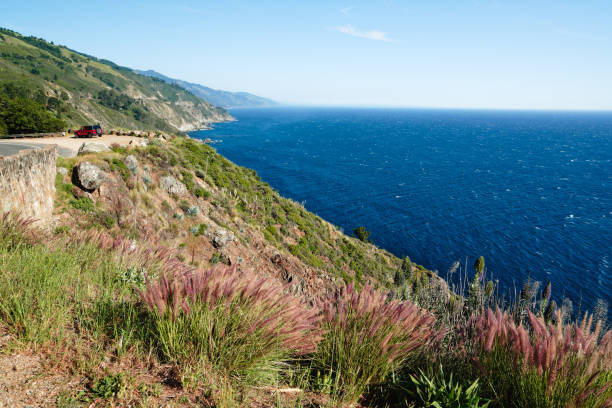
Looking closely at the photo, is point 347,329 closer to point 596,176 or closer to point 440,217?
point 440,217

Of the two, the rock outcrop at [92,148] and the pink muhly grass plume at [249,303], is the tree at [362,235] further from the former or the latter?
the pink muhly grass plume at [249,303]

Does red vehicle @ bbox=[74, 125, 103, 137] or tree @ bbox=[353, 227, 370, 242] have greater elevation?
red vehicle @ bbox=[74, 125, 103, 137]

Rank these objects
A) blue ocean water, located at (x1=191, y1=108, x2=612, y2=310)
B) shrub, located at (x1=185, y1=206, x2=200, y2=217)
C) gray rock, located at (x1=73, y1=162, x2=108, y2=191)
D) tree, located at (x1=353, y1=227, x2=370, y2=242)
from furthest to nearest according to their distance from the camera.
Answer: tree, located at (x1=353, y1=227, x2=370, y2=242)
blue ocean water, located at (x1=191, y1=108, x2=612, y2=310)
shrub, located at (x1=185, y1=206, x2=200, y2=217)
gray rock, located at (x1=73, y1=162, x2=108, y2=191)

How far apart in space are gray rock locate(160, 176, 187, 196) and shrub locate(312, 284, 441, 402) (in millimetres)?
19116

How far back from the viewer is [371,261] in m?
34.9

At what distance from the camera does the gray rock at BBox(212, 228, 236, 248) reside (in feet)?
63.3

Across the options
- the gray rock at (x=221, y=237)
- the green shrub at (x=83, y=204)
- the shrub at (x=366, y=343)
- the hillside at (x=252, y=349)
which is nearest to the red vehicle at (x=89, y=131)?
the green shrub at (x=83, y=204)

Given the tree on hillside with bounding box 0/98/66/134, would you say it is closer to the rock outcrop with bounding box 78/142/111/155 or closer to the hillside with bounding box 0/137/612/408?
the rock outcrop with bounding box 78/142/111/155

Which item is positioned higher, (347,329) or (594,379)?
(594,379)

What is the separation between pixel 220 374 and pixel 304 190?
6830 centimetres

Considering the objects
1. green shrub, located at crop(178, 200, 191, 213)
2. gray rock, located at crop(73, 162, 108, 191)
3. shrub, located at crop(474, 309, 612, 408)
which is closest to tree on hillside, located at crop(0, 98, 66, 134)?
green shrub, located at crop(178, 200, 191, 213)

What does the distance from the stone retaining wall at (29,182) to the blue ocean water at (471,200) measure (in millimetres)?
29581

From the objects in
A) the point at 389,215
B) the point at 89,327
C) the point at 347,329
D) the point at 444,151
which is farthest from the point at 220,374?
the point at 444,151

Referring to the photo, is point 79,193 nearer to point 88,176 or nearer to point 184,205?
point 88,176
